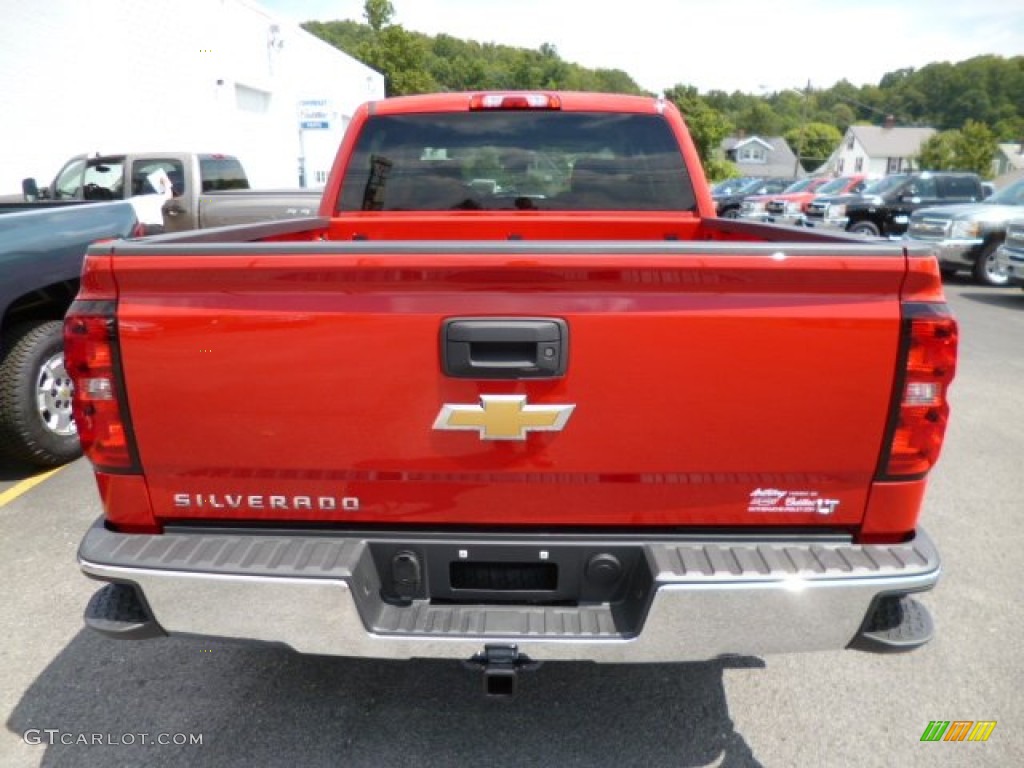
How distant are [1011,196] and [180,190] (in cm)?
1424

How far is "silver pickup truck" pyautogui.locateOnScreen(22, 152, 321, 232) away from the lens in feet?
33.1

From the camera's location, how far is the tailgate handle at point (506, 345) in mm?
1936

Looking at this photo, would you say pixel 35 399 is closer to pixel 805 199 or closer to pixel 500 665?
pixel 500 665

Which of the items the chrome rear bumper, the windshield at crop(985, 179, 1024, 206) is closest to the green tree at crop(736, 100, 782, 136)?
the windshield at crop(985, 179, 1024, 206)

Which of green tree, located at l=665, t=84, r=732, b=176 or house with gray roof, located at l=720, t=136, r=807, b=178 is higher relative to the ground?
green tree, located at l=665, t=84, r=732, b=176

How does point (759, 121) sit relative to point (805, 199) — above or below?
above

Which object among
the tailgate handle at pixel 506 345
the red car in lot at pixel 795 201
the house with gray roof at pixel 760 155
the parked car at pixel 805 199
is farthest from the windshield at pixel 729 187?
the house with gray roof at pixel 760 155

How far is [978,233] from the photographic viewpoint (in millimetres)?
13445

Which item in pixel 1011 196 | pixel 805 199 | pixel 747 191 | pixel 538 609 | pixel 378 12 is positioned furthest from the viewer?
pixel 378 12

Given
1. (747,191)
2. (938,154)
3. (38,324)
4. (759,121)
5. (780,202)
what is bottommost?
(747,191)

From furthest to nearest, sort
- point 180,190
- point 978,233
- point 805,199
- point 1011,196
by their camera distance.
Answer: point 805,199, point 1011,196, point 978,233, point 180,190

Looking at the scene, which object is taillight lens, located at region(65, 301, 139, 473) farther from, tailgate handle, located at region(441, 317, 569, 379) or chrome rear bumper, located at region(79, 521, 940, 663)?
tailgate handle, located at region(441, 317, 569, 379)

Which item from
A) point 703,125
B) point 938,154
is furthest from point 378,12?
point 938,154

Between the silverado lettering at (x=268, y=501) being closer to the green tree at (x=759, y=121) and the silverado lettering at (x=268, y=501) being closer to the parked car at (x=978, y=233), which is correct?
the parked car at (x=978, y=233)
